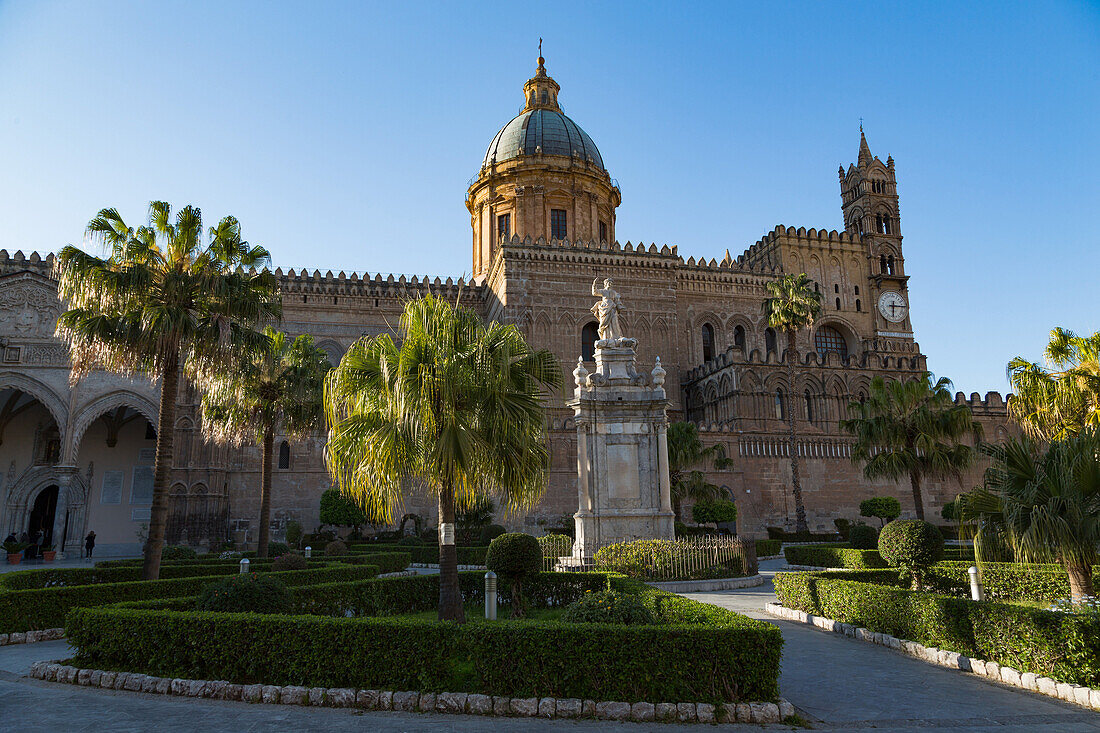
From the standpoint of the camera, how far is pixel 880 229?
4788 cm

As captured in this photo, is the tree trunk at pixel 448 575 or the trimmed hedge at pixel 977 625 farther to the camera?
the tree trunk at pixel 448 575

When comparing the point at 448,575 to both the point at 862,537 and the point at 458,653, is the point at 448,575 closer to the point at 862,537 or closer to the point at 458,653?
the point at 458,653

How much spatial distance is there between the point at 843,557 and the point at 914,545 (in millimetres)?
7347

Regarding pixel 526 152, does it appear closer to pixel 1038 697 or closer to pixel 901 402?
pixel 901 402

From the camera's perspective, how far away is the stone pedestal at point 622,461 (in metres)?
16.8

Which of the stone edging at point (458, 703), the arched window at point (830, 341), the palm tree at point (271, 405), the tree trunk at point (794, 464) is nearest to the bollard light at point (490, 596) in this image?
the stone edging at point (458, 703)

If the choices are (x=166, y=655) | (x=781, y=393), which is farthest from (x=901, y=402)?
(x=166, y=655)

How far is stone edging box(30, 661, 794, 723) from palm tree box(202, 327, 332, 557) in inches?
472

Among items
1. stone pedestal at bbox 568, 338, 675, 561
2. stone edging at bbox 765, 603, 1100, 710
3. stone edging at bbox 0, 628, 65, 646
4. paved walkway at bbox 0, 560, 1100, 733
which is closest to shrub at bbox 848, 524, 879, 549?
stone pedestal at bbox 568, 338, 675, 561

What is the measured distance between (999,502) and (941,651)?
295 centimetres

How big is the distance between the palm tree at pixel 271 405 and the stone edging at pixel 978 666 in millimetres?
13993

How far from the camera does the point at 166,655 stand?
809cm

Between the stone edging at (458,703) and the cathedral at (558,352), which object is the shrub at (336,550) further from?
the stone edging at (458,703)

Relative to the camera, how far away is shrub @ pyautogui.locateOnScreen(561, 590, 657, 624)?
787 centimetres
